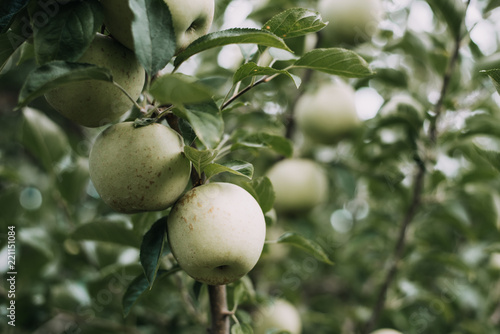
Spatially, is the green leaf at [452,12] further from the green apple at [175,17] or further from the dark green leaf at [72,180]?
the dark green leaf at [72,180]

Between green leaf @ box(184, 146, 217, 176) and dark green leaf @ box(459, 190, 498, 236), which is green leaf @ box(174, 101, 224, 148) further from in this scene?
dark green leaf @ box(459, 190, 498, 236)

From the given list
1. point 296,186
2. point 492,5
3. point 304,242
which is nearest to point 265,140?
point 304,242

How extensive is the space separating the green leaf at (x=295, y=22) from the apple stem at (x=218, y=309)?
0.50m

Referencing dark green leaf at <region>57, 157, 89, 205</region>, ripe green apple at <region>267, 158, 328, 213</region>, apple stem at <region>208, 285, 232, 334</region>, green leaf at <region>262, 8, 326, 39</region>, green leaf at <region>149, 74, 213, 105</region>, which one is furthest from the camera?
ripe green apple at <region>267, 158, 328, 213</region>

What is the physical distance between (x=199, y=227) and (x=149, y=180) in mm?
110

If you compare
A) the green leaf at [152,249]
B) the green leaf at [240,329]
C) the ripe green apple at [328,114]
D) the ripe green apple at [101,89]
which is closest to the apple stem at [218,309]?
the green leaf at [240,329]

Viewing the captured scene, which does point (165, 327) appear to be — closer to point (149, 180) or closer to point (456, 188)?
point (149, 180)

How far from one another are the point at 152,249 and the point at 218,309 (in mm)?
203

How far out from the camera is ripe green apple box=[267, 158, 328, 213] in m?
1.68

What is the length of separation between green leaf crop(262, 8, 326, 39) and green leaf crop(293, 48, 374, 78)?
0.04 m

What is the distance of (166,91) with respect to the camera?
1.73 ft

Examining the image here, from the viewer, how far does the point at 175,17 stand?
710 mm

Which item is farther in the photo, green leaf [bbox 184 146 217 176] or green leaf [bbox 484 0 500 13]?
green leaf [bbox 484 0 500 13]

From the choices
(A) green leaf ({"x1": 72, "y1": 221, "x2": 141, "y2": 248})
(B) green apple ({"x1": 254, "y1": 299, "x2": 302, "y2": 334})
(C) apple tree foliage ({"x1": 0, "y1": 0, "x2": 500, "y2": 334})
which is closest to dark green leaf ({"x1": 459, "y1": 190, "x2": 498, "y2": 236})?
(C) apple tree foliage ({"x1": 0, "y1": 0, "x2": 500, "y2": 334})
